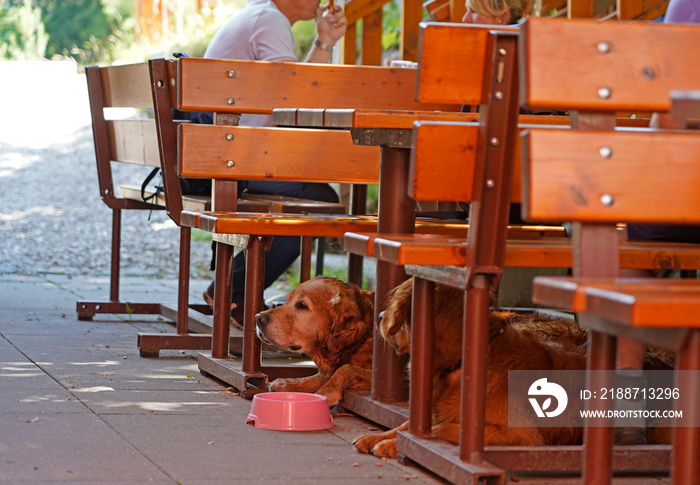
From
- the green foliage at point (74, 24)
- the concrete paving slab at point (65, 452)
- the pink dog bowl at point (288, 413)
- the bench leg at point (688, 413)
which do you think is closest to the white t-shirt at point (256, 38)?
the pink dog bowl at point (288, 413)

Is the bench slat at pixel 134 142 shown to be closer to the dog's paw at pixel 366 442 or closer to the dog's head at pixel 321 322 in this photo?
the dog's head at pixel 321 322

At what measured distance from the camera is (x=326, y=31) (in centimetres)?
660

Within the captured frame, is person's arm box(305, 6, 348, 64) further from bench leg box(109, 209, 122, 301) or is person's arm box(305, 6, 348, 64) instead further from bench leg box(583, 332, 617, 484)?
bench leg box(583, 332, 617, 484)

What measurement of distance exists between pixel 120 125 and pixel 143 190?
1.83ft

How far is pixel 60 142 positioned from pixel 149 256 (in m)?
7.35

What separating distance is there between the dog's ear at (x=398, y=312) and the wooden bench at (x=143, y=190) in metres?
1.72

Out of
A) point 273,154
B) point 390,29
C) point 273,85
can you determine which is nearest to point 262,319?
point 273,154

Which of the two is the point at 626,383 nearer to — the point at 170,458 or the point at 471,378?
the point at 471,378

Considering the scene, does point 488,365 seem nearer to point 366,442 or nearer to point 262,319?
point 366,442

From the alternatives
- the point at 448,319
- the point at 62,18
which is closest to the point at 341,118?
the point at 448,319

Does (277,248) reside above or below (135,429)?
above

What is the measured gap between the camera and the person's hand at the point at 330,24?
21.6 ft

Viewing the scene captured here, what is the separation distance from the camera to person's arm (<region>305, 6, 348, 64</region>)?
21.6 ft

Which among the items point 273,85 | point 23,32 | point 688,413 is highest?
point 23,32
